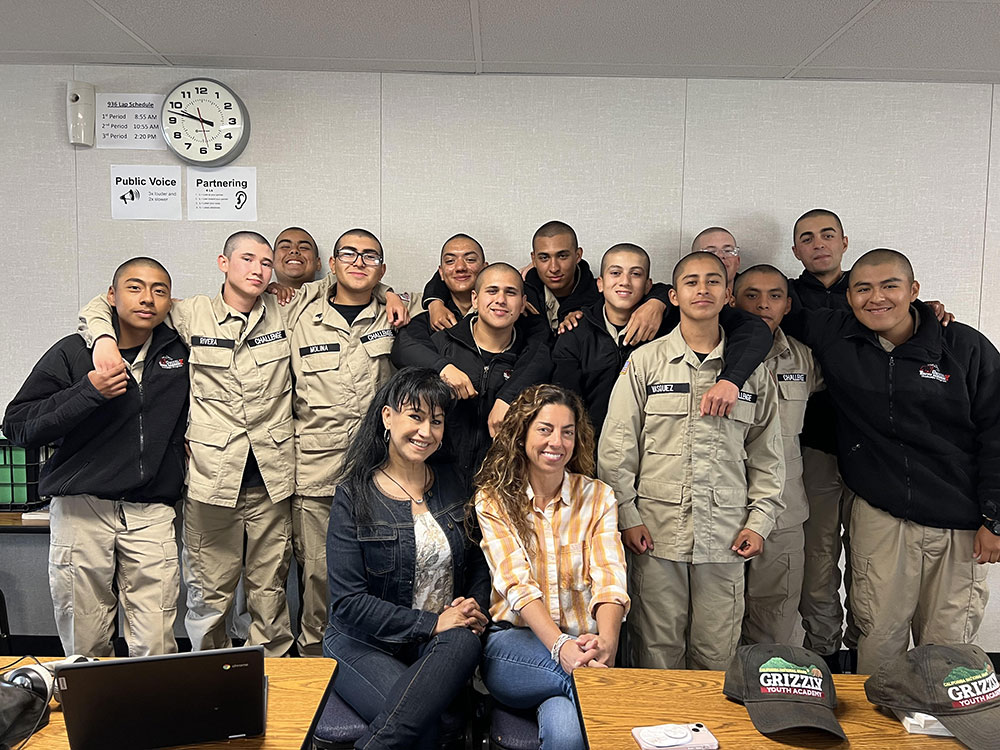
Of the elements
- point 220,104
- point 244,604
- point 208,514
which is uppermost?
point 220,104

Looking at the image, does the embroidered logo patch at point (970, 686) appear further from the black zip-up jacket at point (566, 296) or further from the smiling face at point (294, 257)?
the smiling face at point (294, 257)

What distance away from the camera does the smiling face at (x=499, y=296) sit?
2.93 m

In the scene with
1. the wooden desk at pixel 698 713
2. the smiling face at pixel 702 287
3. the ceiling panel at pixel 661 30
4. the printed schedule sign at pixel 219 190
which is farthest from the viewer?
the printed schedule sign at pixel 219 190

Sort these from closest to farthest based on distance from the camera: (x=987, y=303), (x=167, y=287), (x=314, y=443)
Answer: (x=167, y=287), (x=314, y=443), (x=987, y=303)

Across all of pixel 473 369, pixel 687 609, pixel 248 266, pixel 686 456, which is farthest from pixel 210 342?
pixel 687 609

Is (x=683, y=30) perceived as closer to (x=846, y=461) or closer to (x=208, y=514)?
(x=846, y=461)

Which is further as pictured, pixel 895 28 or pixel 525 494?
pixel 895 28

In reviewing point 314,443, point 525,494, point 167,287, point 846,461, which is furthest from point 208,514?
point 846,461

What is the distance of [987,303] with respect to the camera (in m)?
3.79

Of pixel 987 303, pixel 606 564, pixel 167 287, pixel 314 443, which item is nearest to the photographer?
pixel 606 564

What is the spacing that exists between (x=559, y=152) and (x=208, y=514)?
2.32m

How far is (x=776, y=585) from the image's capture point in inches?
125

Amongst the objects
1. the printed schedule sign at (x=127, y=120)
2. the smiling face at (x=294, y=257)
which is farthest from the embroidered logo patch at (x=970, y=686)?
the printed schedule sign at (x=127, y=120)

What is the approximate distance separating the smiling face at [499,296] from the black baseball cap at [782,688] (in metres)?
1.54
